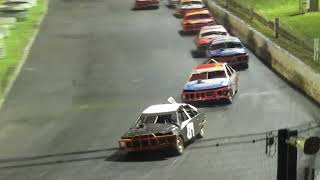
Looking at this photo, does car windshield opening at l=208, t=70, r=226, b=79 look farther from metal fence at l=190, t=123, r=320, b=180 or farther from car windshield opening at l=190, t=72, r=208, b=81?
metal fence at l=190, t=123, r=320, b=180

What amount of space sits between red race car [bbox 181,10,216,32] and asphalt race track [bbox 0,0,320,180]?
1016 mm

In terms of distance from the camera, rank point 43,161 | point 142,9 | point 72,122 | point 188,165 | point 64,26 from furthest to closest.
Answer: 1. point 142,9
2. point 64,26
3. point 72,122
4. point 43,161
5. point 188,165

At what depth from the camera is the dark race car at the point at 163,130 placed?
19078 millimetres

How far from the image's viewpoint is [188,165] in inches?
705

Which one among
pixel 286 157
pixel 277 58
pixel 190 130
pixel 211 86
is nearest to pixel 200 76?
pixel 211 86

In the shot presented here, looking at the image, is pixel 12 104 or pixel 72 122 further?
pixel 12 104

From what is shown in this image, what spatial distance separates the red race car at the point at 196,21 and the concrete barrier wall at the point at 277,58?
52.9 inches

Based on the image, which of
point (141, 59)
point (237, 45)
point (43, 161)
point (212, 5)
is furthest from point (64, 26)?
point (43, 161)

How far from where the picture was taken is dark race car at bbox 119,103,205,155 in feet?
62.6

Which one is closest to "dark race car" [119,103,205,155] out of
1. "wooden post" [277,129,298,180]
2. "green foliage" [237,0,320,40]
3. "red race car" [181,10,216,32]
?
"wooden post" [277,129,298,180]

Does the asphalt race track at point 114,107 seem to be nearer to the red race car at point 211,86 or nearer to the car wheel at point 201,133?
the car wheel at point 201,133

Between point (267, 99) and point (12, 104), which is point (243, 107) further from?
point (12, 104)

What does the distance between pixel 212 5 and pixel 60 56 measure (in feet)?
57.1

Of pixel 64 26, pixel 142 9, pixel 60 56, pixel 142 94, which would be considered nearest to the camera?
pixel 142 94
